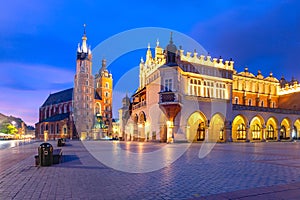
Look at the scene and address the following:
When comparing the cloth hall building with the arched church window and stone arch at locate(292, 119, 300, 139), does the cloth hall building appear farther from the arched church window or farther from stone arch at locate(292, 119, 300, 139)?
stone arch at locate(292, 119, 300, 139)

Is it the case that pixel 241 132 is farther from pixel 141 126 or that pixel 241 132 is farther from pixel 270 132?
pixel 141 126

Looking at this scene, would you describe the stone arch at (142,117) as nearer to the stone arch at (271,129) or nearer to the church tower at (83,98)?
the stone arch at (271,129)

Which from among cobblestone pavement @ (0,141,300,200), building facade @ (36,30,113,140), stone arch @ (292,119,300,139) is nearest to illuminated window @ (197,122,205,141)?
stone arch @ (292,119,300,139)

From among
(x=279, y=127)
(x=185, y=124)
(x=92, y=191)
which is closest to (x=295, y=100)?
(x=279, y=127)

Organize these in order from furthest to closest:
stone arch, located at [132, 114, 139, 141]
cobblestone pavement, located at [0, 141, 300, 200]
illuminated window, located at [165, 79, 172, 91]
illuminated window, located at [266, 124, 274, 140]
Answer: stone arch, located at [132, 114, 139, 141], illuminated window, located at [266, 124, 274, 140], illuminated window, located at [165, 79, 172, 91], cobblestone pavement, located at [0, 141, 300, 200]

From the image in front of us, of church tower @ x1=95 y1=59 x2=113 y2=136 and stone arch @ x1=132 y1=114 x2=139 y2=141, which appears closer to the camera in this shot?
stone arch @ x1=132 y1=114 x2=139 y2=141

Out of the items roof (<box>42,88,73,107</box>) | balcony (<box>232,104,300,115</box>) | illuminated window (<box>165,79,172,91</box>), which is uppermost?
roof (<box>42,88,73,107</box>)

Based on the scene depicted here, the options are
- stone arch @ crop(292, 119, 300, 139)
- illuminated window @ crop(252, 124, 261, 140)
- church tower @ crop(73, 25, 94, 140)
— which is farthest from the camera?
church tower @ crop(73, 25, 94, 140)

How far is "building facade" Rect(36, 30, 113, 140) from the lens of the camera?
9512 centimetres

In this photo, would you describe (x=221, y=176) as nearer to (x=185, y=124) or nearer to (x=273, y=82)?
Result: (x=185, y=124)

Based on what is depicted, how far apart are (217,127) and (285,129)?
20.4 metres

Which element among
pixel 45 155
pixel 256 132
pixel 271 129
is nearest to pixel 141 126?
pixel 256 132

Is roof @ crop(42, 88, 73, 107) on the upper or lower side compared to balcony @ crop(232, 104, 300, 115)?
upper

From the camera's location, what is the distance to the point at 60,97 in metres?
116
